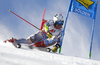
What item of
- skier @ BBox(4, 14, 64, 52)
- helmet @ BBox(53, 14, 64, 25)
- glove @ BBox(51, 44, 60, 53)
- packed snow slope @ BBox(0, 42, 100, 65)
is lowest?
packed snow slope @ BBox(0, 42, 100, 65)

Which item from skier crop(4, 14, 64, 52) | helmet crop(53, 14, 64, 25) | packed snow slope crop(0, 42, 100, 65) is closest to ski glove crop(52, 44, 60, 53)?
skier crop(4, 14, 64, 52)

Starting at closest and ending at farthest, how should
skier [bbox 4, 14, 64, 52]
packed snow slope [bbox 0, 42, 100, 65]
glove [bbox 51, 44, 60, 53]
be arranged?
packed snow slope [bbox 0, 42, 100, 65] < glove [bbox 51, 44, 60, 53] < skier [bbox 4, 14, 64, 52]

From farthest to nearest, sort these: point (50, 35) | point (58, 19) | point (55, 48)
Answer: point (58, 19) → point (50, 35) → point (55, 48)

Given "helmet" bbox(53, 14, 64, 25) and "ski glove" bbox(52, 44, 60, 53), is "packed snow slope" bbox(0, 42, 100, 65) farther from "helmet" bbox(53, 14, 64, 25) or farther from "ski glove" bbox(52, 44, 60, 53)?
"helmet" bbox(53, 14, 64, 25)

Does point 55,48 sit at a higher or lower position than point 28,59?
higher

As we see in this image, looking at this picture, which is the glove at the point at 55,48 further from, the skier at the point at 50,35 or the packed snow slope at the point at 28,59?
the packed snow slope at the point at 28,59

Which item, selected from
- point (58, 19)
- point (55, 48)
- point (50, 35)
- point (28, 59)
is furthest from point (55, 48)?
point (28, 59)

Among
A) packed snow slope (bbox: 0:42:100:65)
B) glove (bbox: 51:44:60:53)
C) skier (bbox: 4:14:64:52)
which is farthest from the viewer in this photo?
skier (bbox: 4:14:64:52)

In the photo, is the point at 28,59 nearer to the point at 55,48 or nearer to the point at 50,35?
the point at 55,48

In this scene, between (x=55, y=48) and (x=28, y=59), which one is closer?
(x=28, y=59)

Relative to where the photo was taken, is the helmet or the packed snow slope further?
the helmet

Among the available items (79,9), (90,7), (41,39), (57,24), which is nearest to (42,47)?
(41,39)

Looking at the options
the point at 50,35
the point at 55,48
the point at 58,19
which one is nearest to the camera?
the point at 55,48

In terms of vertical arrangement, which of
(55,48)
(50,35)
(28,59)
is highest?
(50,35)
